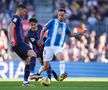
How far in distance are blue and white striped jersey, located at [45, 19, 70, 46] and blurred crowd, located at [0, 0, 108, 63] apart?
Answer: 7941 millimetres

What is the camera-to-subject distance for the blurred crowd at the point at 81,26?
94.8ft

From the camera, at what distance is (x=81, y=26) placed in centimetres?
2989

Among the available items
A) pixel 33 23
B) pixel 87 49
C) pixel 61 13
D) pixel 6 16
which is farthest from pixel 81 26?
pixel 61 13

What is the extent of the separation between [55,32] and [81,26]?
32.5 ft

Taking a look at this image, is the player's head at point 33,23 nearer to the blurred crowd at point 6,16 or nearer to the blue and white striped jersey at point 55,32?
the blue and white striped jersey at point 55,32

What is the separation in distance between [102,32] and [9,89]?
13.4 m

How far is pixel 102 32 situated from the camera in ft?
100

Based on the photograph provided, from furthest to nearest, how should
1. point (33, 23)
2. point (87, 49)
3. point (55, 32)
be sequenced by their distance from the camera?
point (87, 49) < point (33, 23) < point (55, 32)

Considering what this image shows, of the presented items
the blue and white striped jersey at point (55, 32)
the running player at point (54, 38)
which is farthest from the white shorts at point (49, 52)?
the blue and white striped jersey at point (55, 32)

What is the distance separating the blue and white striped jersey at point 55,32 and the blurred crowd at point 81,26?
7.94 m

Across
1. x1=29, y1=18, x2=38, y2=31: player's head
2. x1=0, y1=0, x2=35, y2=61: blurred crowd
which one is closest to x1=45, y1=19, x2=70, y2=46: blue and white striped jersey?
x1=29, y1=18, x2=38, y2=31: player's head

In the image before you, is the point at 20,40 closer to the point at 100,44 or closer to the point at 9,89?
the point at 9,89

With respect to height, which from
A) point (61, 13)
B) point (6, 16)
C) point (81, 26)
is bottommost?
point (81, 26)

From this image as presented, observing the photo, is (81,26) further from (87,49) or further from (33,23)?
(33,23)
